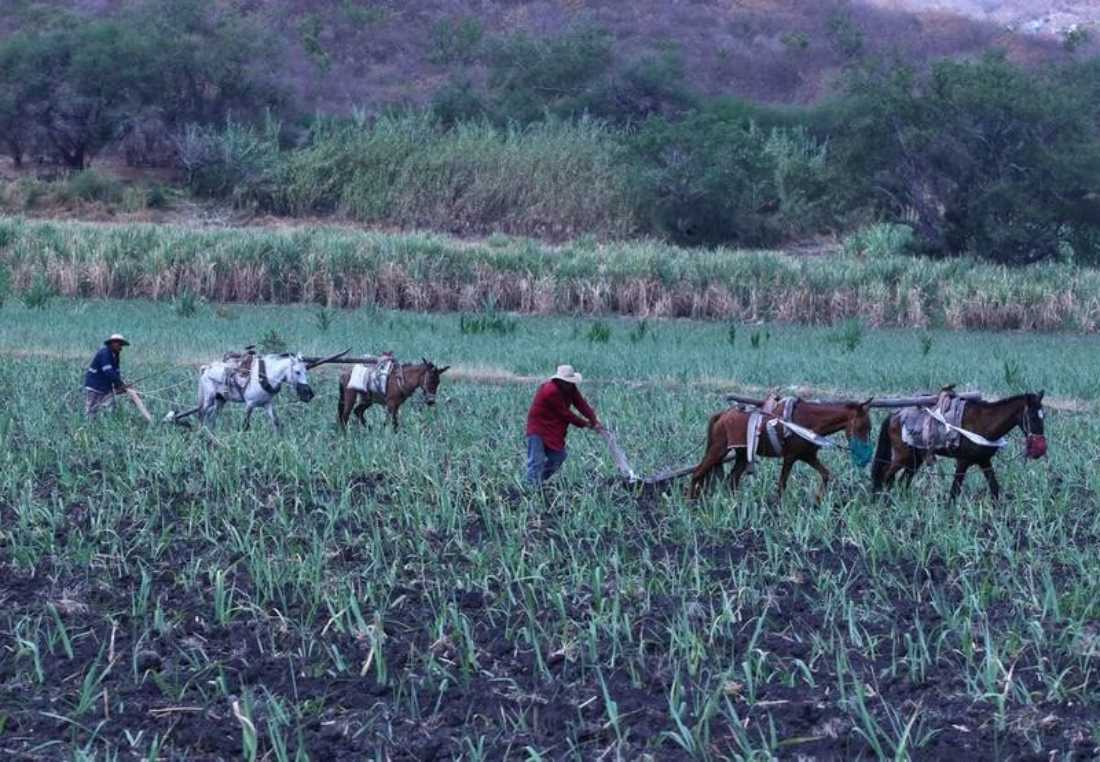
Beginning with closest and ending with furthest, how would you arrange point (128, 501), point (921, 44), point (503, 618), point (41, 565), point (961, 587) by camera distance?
1. point (503, 618)
2. point (961, 587)
3. point (41, 565)
4. point (128, 501)
5. point (921, 44)

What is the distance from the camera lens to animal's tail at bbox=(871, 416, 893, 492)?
1217 cm

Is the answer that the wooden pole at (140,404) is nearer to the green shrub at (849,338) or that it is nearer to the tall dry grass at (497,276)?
the green shrub at (849,338)

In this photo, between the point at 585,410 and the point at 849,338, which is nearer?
the point at 585,410

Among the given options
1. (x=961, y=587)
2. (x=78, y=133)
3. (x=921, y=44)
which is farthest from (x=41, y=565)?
(x=921, y=44)

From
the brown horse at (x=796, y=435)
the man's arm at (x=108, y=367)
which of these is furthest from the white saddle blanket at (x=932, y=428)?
the man's arm at (x=108, y=367)

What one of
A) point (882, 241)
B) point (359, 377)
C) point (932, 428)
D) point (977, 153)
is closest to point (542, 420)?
point (932, 428)

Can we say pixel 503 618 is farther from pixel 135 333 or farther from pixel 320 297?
pixel 320 297

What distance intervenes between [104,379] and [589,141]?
32012 mm

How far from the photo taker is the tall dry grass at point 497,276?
107 feet

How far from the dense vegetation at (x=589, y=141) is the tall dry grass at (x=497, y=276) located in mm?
5191

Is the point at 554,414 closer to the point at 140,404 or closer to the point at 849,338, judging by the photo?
the point at 140,404

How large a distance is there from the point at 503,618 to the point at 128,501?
158 inches

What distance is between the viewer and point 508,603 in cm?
895

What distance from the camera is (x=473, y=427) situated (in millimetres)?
15883
